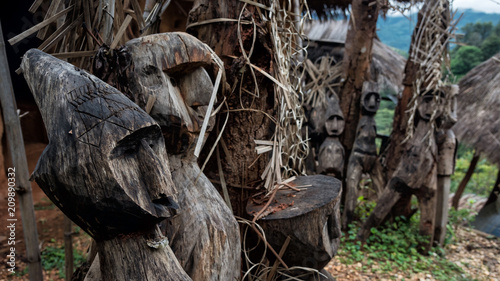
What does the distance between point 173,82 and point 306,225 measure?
582 millimetres

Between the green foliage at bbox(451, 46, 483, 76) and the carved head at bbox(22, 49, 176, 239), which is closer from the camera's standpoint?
the carved head at bbox(22, 49, 176, 239)

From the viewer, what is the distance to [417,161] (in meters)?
3.03

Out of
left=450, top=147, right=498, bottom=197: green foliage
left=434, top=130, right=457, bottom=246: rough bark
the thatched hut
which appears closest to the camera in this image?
left=434, top=130, right=457, bottom=246: rough bark

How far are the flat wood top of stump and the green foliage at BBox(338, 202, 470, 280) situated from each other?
172 centimetres

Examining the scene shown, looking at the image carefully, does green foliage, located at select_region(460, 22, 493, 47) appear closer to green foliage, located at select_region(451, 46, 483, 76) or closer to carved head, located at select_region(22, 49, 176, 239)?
green foliage, located at select_region(451, 46, 483, 76)

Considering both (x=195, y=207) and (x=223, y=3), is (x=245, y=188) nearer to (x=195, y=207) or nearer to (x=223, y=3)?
(x=195, y=207)

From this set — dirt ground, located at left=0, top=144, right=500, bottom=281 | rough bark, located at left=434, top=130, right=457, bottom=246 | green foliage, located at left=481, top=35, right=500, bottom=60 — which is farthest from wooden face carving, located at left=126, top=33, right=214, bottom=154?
green foliage, located at left=481, top=35, right=500, bottom=60

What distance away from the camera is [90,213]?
0.65 meters

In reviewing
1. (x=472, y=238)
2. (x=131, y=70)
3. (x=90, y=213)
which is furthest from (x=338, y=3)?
(x=90, y=213)

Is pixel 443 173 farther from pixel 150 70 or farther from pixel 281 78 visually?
pixel 150 70

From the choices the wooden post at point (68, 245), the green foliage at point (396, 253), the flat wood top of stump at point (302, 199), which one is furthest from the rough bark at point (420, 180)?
the wooden post at point (68, 245)

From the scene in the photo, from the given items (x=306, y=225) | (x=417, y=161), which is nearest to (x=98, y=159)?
(x=306, y=225)

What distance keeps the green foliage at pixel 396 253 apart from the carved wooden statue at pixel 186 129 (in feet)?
7.10

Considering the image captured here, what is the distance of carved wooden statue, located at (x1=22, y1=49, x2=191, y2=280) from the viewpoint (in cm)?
63
